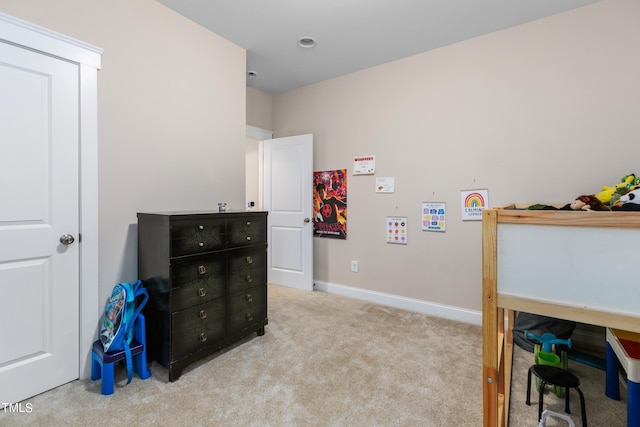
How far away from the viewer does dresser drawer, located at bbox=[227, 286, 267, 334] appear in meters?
2.28

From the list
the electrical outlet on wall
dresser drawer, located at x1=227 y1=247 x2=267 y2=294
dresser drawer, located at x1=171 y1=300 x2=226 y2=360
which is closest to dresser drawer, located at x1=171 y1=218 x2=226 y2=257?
dresser drawer, located at x1=227 y1=247 x2=267 y2=294

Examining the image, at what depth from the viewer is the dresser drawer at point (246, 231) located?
7.45ft

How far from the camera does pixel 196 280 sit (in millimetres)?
2037

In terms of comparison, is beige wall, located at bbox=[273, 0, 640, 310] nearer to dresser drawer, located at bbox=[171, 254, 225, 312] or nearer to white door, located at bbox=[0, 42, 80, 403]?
dresser drawer, located at bbox=[171, 254, 225, 312]

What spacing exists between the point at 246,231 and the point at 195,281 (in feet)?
1.76

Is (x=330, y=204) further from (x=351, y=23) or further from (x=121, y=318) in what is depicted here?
(x=121, y=318)

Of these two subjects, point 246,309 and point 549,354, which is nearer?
point 549,354

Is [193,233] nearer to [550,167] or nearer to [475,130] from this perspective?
[475,130]

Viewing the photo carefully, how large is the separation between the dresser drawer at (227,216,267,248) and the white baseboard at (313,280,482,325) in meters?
1.52

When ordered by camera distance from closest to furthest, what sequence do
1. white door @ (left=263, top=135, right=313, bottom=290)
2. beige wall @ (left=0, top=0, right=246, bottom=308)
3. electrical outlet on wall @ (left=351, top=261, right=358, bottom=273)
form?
beige wall @ (left=0, top=0, right=246, bottom=308) → electrical outlet on wall @ (left=351, top=261, right=358, bottom=273) → white door @ (left=263, top=135, right=313, bottom=290)

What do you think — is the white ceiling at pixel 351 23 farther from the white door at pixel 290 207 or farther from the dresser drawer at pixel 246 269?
the dresser drawer at pixel 246 269

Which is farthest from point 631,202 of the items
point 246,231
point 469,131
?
point 246,231

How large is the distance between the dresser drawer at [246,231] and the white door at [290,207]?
134 centimetres

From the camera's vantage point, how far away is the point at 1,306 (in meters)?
1.64
